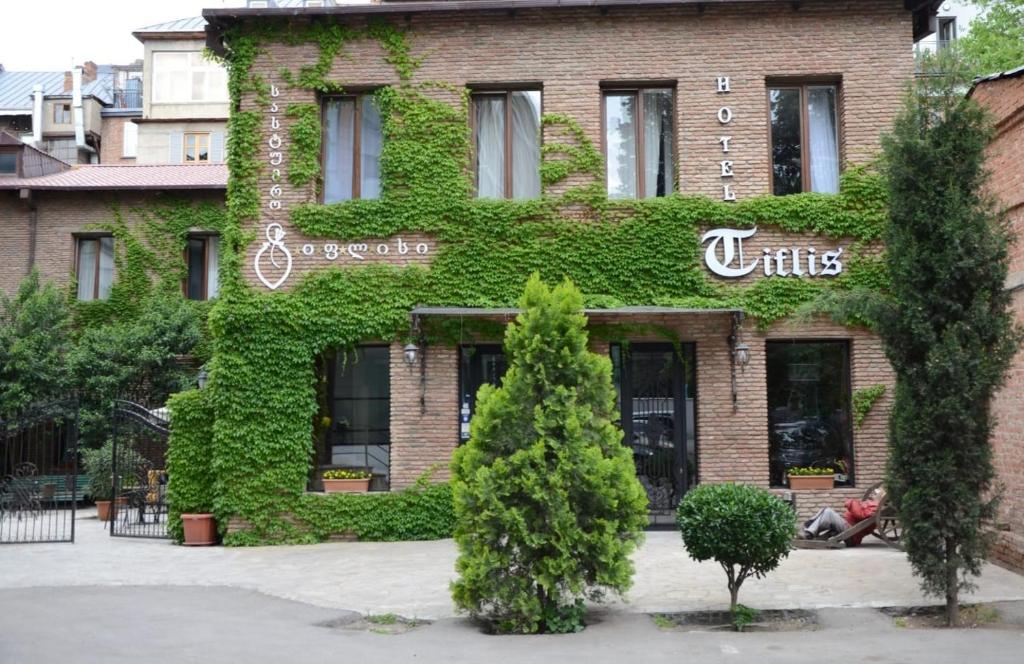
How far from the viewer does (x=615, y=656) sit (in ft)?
24.2

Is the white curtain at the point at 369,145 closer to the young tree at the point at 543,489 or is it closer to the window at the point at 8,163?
the young tree at the point at 543,489

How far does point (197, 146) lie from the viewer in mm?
42562

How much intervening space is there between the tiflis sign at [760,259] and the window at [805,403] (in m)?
1.10

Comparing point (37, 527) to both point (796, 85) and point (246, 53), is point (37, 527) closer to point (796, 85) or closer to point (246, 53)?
point (246, 53)

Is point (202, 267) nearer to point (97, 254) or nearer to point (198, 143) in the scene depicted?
point (97, 254)

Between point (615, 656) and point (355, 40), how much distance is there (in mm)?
10528

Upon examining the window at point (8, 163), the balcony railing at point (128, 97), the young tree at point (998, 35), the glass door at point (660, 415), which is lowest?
the glass door at point (660, 415)

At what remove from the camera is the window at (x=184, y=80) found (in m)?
44.2

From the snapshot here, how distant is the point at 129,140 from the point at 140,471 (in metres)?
33.2

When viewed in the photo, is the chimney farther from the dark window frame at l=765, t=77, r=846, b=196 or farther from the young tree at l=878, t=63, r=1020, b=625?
the young tree at l=878, t=63, r=1020, b=625

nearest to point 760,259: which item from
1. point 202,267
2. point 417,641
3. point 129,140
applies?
point 417,641

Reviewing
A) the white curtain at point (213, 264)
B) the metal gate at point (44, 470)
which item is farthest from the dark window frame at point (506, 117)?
the white curtain at point (213, 264)

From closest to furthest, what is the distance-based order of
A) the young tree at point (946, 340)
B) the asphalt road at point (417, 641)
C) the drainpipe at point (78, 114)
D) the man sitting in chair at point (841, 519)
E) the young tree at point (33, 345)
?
1. the asphalt road at point (417, 641)
2. the young tree at point (946, 340)
3. the man sitting in chair at point (841, 519)
4. the young tree at point (33, 345)
5. the drainpipe at point (78, 114)

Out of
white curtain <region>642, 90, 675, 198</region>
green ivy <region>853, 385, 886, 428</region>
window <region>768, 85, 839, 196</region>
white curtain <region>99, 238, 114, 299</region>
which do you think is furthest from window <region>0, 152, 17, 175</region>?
green ivy <region>853, 385, 886, 428</region>
